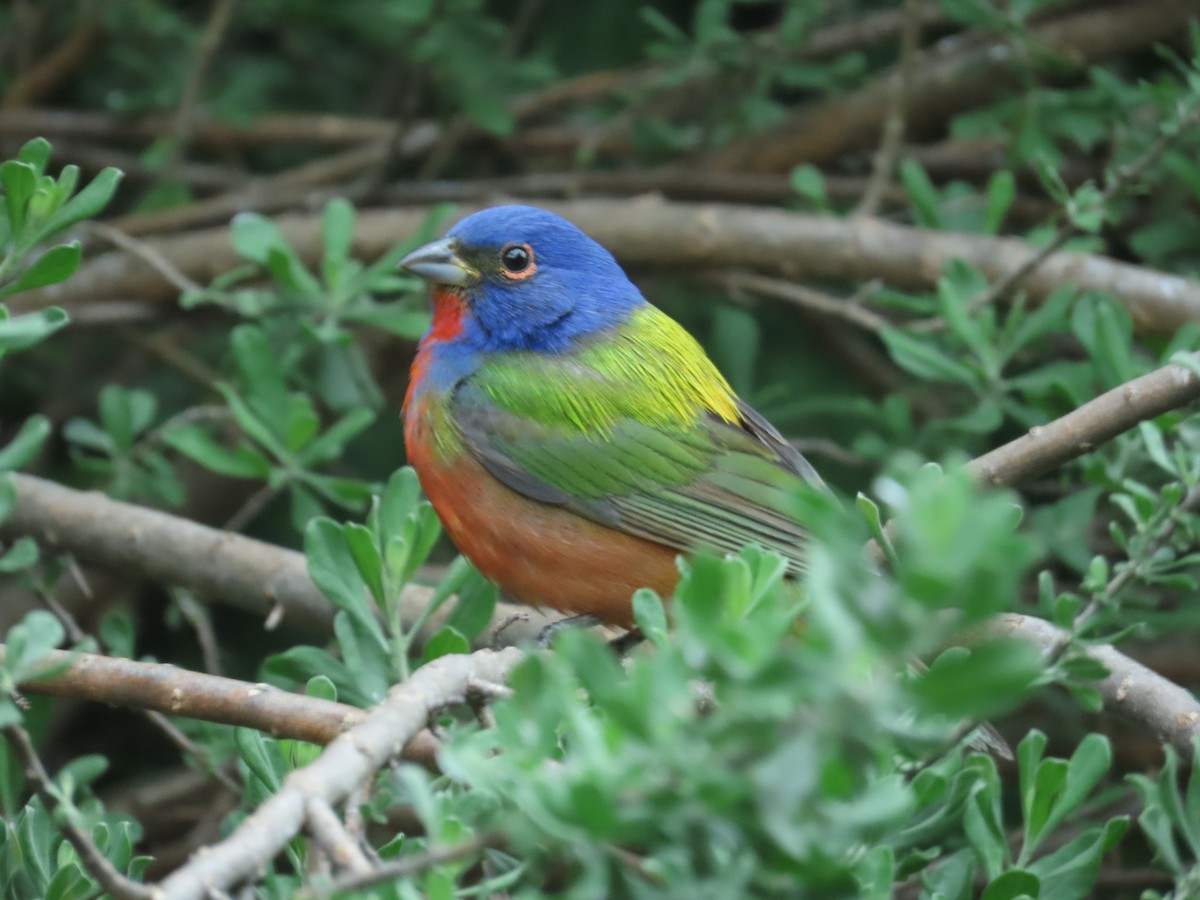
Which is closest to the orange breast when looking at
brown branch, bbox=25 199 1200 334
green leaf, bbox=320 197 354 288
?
green leaf, bbox=320 197 354 288

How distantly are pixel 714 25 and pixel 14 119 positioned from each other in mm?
2536

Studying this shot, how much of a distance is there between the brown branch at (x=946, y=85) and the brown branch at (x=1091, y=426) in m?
2.26

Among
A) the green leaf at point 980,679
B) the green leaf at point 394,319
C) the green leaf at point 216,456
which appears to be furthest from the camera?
the green leaf at point 394,319

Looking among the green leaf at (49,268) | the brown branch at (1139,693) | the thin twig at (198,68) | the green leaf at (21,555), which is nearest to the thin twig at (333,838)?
the green leaf at (49,268)

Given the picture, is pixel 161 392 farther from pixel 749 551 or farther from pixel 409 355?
pixel 749 551

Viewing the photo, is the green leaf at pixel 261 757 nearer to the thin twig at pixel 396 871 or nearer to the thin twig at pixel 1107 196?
the thin twig at pixel 396 871

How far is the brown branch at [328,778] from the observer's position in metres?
1.51

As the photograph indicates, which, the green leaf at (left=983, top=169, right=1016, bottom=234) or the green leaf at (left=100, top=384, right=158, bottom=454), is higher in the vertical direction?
the green leaf at (left=983, top=169, right=1016, bottom=234)

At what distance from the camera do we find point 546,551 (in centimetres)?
347

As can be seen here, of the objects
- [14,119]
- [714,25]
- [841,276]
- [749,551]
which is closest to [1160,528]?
[749,551]

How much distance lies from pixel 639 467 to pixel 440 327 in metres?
0.74

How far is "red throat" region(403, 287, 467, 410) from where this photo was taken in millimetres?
3838

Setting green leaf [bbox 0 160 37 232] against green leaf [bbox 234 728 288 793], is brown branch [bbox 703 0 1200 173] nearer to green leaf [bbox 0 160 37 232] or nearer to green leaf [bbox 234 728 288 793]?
green leaf [bbox 0 160 37 232]

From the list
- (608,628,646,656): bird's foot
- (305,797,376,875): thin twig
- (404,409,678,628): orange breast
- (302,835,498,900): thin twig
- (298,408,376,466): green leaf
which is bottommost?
(608,628,646,656): bird's foot
